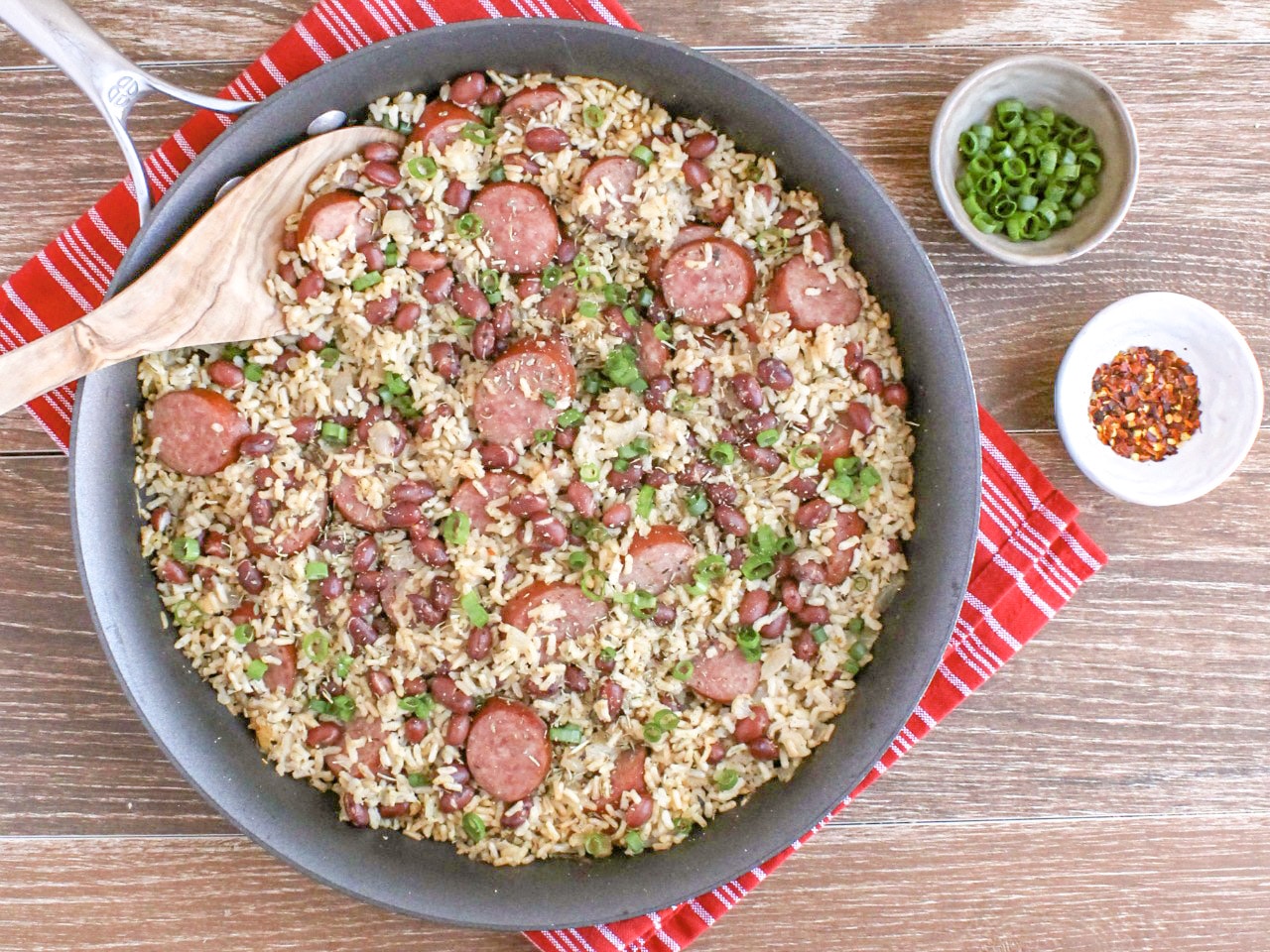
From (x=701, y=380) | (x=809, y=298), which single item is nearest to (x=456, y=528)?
(x=701, y=380)

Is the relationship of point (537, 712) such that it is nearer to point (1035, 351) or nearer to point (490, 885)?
point (490, 885)

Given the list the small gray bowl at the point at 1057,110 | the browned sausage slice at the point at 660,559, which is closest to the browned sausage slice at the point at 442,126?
the browned sausage slice at the point at 660,559

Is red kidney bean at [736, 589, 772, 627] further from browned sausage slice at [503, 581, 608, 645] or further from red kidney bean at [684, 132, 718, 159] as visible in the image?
red kidney bean at [684, 132, 718, 159]

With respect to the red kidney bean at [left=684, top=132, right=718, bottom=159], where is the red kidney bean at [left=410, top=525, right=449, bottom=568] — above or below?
below

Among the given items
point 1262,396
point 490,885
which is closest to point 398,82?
point 490,885

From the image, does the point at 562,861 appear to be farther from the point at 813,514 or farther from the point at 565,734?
the point at 813,514

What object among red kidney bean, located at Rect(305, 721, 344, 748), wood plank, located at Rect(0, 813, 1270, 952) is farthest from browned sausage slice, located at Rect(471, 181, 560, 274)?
wood plank, located at Rect(0, 813, 1270, 952)
